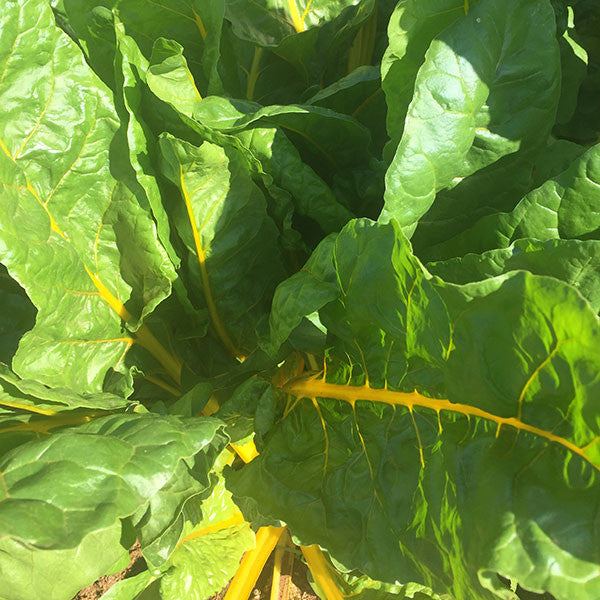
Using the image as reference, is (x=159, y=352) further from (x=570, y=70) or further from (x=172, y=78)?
(x=570, y=70)

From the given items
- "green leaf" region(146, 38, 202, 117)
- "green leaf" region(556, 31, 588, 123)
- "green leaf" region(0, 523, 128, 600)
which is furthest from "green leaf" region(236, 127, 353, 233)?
"green leaf" region(0, 523, 128, 600)

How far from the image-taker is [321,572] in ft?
5.51

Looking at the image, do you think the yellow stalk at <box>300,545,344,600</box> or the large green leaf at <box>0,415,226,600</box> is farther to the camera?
the yellow stalk at <box>300,545,344,600</box>

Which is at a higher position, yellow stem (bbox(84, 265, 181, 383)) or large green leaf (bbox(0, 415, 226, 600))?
large green leaf (bbox(0, 415, 226, 600))

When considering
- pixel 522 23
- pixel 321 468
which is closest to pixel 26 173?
pixel 321 468

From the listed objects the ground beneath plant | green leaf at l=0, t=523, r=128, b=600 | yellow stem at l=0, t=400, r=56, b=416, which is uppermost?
green leaf at l=0, t=523, r=128, b=600

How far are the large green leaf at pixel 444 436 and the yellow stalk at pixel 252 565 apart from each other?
43 cm

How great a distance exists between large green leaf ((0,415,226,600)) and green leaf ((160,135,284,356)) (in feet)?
1.26

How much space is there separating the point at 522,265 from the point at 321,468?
22.0 inches

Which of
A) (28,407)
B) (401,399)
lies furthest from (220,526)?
(401,399)

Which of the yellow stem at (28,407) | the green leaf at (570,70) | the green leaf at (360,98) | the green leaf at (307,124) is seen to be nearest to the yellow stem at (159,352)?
the yellow stem at (28,407)

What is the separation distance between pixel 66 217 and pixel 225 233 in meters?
0.31

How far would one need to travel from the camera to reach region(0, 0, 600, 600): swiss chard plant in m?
0.84

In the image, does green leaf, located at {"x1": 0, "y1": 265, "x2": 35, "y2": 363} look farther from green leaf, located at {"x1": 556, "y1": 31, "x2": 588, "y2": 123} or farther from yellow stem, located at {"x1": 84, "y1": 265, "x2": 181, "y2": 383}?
green leaf, located at {"x1": 556, "y1": 31, "x2": 588, "y2": 123}
